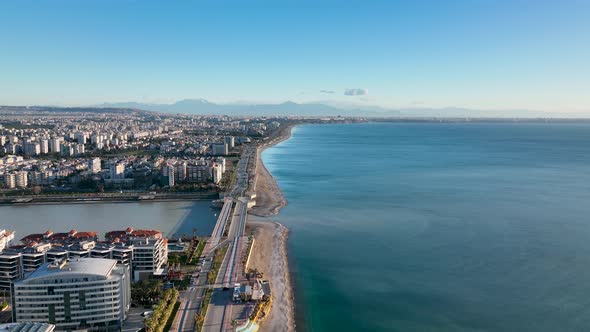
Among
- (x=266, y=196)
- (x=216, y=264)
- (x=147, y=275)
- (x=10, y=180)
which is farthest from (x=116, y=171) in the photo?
(x=216, y=264)


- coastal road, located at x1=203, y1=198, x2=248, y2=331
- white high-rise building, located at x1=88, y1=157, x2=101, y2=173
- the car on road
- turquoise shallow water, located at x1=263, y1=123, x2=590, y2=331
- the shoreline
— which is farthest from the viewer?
white high-rise building, located at x1=88, y1=157, x2=101, y2=173

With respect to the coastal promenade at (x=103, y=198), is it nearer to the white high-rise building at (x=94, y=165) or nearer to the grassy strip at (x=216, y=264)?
the white high-rise building at (x=94, y=165)

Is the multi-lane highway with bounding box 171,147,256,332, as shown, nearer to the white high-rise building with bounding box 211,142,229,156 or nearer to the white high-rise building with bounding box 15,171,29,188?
the white high-rise building with bounding box 15,171,29,188

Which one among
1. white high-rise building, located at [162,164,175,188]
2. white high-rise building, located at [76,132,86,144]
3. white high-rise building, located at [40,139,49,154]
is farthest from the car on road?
white high-rise building, located at [76,132,86,144]

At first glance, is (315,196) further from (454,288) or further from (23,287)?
(23,287)

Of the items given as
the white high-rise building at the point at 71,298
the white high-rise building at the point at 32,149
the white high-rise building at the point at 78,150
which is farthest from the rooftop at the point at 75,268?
the white high-rise building at the point at 32,149

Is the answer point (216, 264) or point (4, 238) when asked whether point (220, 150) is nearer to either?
point (4, 238)
